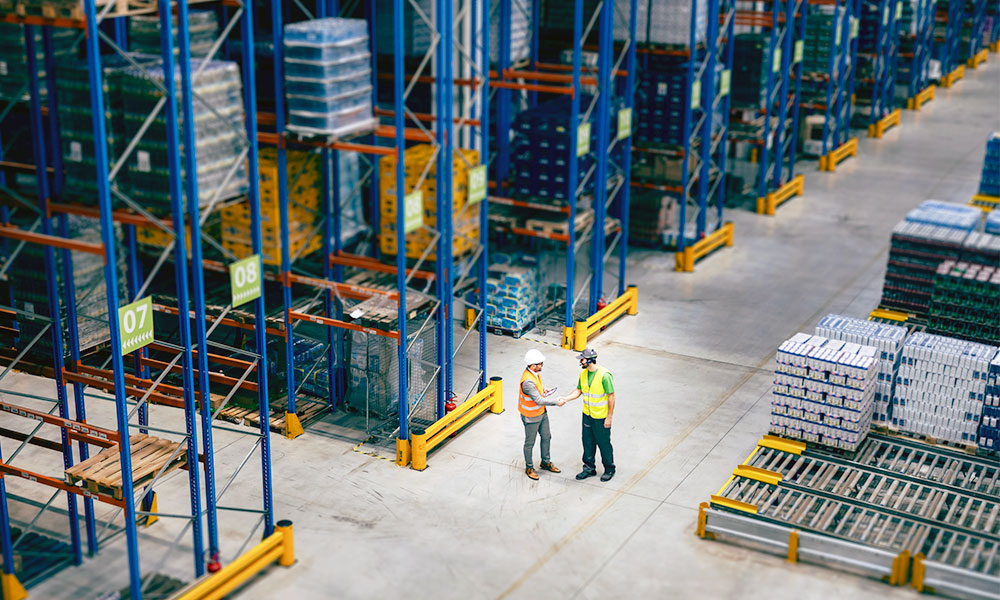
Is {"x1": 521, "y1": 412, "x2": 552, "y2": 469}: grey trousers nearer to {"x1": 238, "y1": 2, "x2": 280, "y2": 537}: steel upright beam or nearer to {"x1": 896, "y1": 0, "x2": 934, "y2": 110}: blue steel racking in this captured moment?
{"x1": 238, "y1": 2, "x2": 280, "y2": 537}: steel upright beam

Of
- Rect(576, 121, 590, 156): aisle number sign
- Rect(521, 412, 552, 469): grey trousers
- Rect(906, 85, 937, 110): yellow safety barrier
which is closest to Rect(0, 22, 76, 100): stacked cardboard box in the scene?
Rect(521, 412, 552, 469): grey trousers

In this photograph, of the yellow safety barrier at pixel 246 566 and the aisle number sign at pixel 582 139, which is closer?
the yellow safety barrier at pixel 246 566

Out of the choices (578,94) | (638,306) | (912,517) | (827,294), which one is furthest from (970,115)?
(912,517)

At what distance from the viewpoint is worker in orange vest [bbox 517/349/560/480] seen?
43.4 ft

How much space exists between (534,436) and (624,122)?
6.71 metres

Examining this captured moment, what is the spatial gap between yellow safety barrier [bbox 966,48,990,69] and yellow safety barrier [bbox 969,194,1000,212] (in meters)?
17.7

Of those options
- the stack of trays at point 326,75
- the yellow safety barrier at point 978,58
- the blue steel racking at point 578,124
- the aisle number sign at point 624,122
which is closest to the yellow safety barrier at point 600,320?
the blue steel racking at point 578,124

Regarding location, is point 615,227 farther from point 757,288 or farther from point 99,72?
point 99,72

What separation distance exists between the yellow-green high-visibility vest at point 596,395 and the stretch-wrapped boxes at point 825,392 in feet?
7.31

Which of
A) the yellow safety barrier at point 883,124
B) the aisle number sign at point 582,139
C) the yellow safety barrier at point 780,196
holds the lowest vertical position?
the yellow safety barrier at point 780,196

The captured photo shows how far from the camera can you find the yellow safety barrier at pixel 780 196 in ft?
82.4

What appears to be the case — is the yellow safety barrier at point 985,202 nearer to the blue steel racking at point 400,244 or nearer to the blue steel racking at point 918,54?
the blue steel racking at point 918,54

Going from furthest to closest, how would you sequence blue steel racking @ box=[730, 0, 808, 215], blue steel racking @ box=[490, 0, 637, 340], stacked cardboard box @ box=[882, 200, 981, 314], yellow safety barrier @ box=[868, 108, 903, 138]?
1. yellow safety barrier @ box=[868, 108, 903, 138]
2. blue steel racking @ box=[730, 0, 808, 215]
3. stacked cardboard box @ box=[882, 200, 981, 314]
4. blue steel racking @ box=[490, 0, 637, 340]

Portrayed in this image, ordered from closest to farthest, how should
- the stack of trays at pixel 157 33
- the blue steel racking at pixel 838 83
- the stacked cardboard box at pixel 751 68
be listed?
the stack of trays at pixel 157 33, the stacked cardboard box at pixel 751 68, the blue steel racking at pixel 838 83
